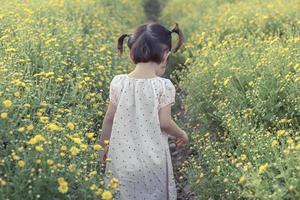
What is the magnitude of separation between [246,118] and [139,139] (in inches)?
32.2

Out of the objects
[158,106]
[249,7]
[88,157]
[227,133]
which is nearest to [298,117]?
[227,133]

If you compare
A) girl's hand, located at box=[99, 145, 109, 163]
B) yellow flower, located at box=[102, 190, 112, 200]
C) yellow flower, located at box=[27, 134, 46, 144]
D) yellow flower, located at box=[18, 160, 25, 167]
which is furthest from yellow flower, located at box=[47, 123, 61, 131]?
girl's hand, located at box=[99, 145, 109, 163]

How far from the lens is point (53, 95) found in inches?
171

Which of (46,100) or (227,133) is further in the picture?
(227,133)

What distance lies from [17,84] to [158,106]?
0.93 meters

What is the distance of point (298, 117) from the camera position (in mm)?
4316

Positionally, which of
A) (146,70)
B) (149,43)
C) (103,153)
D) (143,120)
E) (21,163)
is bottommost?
(103,153)

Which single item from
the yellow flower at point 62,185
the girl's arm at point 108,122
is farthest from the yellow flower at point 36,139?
the girl's arm at point 108,122

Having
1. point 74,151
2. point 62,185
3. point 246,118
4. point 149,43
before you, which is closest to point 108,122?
point 149,43

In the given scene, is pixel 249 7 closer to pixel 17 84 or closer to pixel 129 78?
pixel 129 78

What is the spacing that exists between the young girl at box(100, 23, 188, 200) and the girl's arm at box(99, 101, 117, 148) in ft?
0.23

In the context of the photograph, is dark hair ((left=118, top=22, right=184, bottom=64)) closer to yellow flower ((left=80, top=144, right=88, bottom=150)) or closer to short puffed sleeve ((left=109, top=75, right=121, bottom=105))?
short puffed sleeve ((left=109, top=75, right=121, bottom=105))

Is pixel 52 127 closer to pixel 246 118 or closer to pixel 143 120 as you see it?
Answer: pixel 143 120

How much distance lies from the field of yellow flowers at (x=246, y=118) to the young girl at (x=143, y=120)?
34cm
